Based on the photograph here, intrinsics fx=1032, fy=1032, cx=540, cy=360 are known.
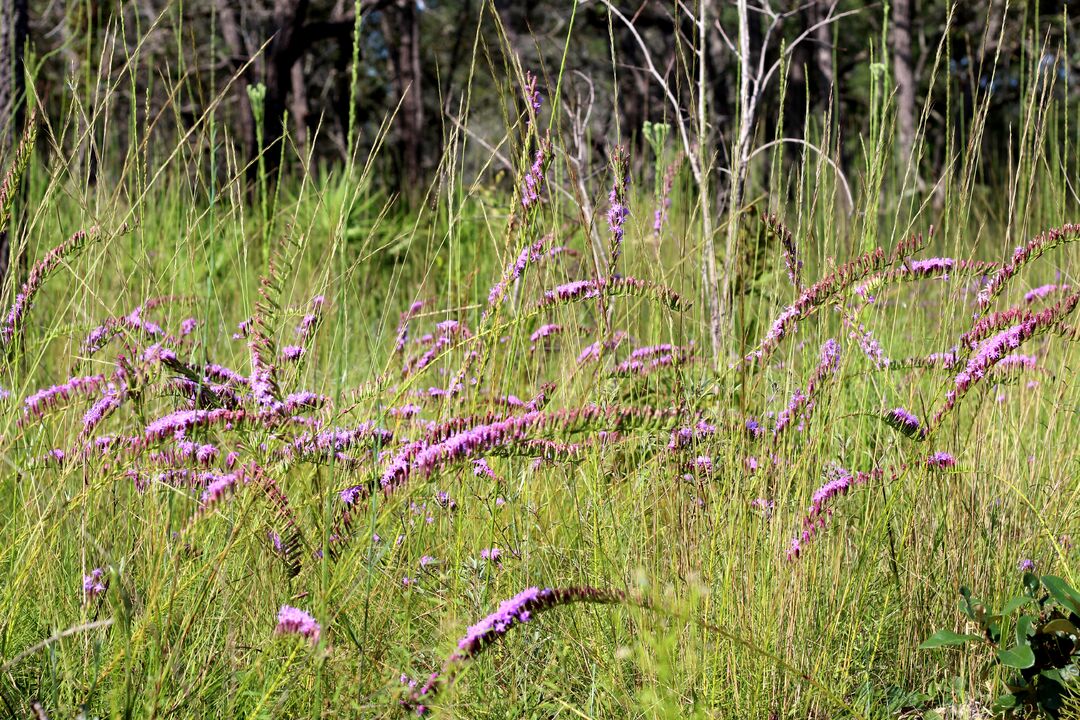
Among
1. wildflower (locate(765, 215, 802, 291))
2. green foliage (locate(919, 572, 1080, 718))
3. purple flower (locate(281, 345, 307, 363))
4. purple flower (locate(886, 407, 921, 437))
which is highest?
wildflower (locate(765, 215, 802, 291))

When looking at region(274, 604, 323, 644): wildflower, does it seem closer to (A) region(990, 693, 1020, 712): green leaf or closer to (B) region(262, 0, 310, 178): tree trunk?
(A) region(990, 693, 1020, 712): green leaf

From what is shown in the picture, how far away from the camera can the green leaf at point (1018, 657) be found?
1.33 m

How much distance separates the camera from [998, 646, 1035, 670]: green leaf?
1326 millimetres

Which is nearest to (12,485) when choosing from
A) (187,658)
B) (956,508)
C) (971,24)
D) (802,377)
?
(187,658)

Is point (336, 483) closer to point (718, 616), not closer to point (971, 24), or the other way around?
point (718, 616)

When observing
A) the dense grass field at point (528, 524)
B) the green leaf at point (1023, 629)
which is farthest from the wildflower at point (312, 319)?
the green leaf at point (1023, 629)

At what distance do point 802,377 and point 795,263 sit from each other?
0.26 meters

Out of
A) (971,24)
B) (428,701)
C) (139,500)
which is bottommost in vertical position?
(971,24)

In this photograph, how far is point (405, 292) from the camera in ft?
16.1

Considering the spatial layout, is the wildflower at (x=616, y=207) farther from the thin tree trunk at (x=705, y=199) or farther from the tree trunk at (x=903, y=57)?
the tree trunk at (x=903, y=57)

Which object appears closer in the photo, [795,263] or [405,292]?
[795,263]

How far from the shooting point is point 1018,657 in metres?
1.34

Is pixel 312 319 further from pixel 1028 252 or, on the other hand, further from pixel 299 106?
pixel 299 106

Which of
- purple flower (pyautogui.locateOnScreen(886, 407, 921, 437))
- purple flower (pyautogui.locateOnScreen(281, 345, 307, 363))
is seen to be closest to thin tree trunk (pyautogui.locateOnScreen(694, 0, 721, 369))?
purple flower (pyautogui.locateOnScreen(886, 407, 921, 437))
